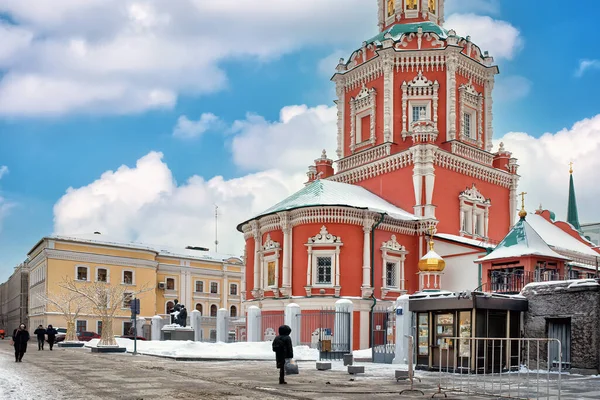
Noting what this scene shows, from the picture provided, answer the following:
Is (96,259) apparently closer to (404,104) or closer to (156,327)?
(156,327)

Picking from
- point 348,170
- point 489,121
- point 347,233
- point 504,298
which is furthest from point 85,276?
point 504,298

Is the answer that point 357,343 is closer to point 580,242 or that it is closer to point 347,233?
point 347,233

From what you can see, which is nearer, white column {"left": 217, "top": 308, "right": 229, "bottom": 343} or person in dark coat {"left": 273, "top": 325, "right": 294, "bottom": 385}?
person in dark coat {"left": 273, "top": 325, "right": 294, "bottom": 385}

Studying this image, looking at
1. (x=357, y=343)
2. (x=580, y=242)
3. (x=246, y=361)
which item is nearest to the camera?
(x=246, y=361)

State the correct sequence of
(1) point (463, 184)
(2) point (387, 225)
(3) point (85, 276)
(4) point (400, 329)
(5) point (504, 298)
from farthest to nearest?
(3) point (85, 276) < (1) point (463, 184) < (2) point (387, 225) < (4) point (400, 329) < (5) point (504, 298)

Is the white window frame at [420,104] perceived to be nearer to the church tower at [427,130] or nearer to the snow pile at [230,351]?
the church tower at [427,130]

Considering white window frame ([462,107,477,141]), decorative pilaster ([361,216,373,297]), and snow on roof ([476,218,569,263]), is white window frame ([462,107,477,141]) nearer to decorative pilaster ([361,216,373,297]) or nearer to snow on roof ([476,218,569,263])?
decorative pilaster ([361,216,373,297])

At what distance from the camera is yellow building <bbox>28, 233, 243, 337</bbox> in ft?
185

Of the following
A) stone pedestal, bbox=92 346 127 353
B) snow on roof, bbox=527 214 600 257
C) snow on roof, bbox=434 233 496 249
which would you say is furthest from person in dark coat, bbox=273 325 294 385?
snow on roof, bbox=527 214 600 257

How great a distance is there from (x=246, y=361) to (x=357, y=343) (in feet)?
30.9

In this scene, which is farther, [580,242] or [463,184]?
[580,242]

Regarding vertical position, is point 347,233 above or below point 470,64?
below

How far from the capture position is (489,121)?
142 ft

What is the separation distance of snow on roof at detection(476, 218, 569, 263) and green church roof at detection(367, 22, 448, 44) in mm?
17023
